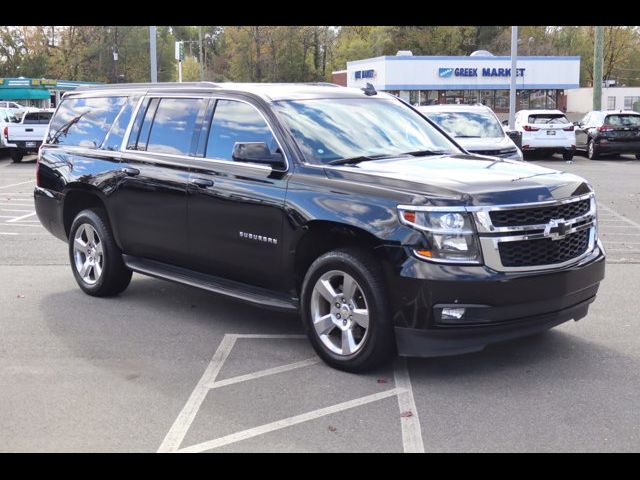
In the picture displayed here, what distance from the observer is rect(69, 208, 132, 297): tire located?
7.56m

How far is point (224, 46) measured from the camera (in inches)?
4486

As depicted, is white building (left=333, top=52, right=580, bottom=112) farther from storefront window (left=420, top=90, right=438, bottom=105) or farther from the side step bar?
→ the side step bar

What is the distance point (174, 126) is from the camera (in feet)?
23.0

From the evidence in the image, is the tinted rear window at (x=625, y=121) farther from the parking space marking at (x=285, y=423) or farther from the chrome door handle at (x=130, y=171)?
the parking space marking at (x=285, y=423)

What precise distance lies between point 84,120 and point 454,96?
162 ft

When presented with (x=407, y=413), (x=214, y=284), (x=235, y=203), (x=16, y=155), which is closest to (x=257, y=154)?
(x=235, y=203)

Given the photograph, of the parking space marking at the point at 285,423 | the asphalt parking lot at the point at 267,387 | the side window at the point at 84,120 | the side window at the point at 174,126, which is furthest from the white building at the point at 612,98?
the parking space marking at the point at 285,423

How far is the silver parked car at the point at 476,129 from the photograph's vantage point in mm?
14781

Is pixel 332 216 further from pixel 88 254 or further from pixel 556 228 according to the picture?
pixel 88 254

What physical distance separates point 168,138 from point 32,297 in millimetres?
2189

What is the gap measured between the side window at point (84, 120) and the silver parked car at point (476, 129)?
7.95 m

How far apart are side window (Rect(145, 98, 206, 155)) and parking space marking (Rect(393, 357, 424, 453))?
2.55m
